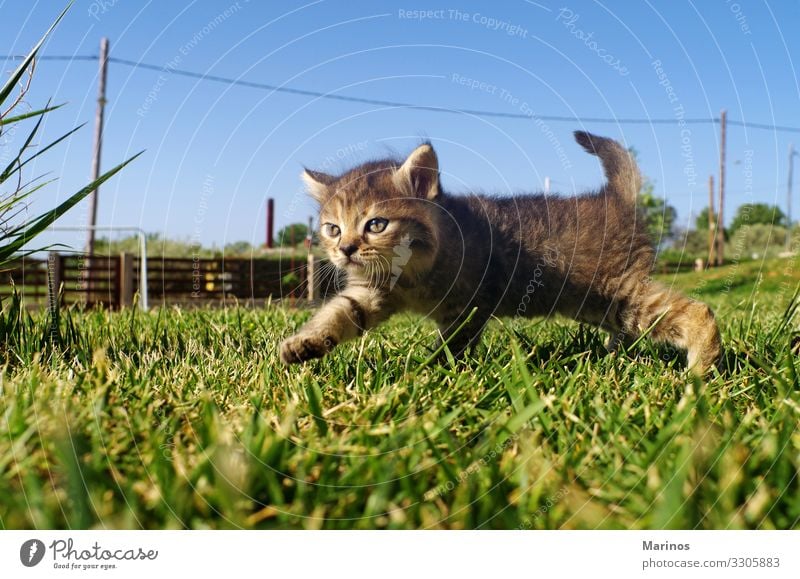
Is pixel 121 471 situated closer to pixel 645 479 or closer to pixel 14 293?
pixel 645 479

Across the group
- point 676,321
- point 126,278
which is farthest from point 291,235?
point 126,278

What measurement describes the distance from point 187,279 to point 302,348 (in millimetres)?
1919

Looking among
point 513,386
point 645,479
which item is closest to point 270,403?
point 513,386

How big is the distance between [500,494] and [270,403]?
712 millimetres

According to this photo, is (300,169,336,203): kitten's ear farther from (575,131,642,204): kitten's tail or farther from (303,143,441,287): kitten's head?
(575,131,642,204): kitten's tail

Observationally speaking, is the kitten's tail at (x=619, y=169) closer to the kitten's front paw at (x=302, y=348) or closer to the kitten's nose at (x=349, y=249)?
the kitten's nose at (x=349, y=249)

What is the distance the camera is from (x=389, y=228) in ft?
8.18

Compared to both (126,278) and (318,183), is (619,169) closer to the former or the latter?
(318,183)

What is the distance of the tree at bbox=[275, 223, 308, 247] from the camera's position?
7.04 feet

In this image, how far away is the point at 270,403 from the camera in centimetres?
158

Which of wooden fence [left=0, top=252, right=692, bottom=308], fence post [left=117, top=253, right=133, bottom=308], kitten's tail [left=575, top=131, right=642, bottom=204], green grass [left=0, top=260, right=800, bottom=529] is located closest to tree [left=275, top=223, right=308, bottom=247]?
wooden fence [left=0, top=252, right=692, bottom=308]

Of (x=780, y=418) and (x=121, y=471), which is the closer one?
(x=121, y=471)

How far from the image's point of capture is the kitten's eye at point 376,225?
251 cm

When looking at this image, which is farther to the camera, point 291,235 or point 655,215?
point 655,215
